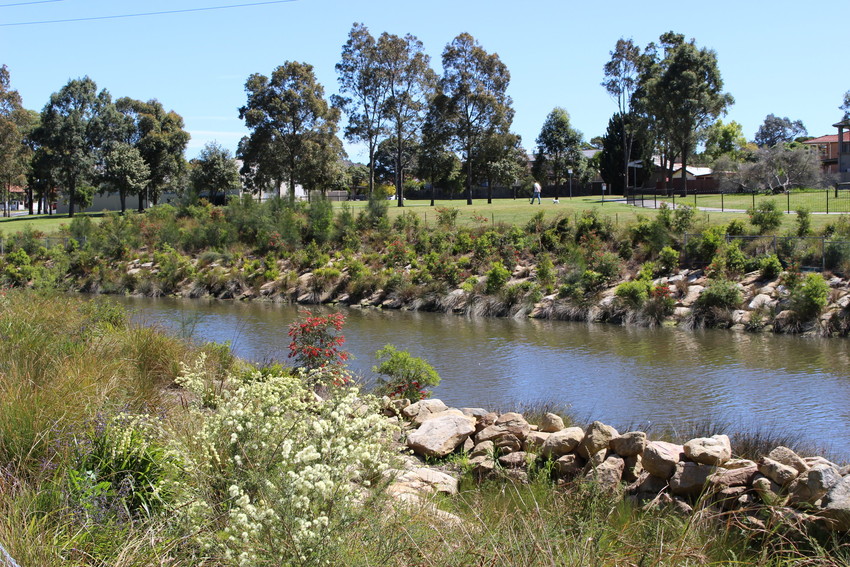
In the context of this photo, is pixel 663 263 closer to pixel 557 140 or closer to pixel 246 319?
pixel 246 319

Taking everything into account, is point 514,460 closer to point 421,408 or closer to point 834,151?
point 421,408

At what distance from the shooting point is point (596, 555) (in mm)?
4352

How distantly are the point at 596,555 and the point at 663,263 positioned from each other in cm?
2513

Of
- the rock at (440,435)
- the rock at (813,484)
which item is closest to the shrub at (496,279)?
the rock at (440,435)

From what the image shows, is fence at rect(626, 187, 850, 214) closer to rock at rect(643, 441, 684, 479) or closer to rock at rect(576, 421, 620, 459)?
rock at rect(576, 421, 620, 459)

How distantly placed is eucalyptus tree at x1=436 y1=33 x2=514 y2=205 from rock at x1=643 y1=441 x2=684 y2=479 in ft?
150

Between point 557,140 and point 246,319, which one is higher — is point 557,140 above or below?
above

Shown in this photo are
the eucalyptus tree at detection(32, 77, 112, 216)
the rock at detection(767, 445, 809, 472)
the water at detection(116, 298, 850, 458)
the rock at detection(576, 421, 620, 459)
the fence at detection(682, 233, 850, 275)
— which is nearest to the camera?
the rock at detection(767, 445, 809, 472)

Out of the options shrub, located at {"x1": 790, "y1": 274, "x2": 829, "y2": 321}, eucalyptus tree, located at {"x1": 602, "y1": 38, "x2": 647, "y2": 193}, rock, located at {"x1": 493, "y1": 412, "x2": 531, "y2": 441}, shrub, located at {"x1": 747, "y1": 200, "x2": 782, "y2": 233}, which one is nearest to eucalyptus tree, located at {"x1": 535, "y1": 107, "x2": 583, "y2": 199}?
eucalyptus tree, located at {"x1": 602, "y1": 38, "x2": 647, "y2": 193}

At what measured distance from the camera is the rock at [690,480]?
26.0 ft

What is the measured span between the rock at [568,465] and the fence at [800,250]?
63.0 feet

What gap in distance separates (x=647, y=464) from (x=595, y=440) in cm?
65

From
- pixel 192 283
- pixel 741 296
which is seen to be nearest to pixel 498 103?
pixel 192 283

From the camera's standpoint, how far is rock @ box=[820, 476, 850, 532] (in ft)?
21.1
